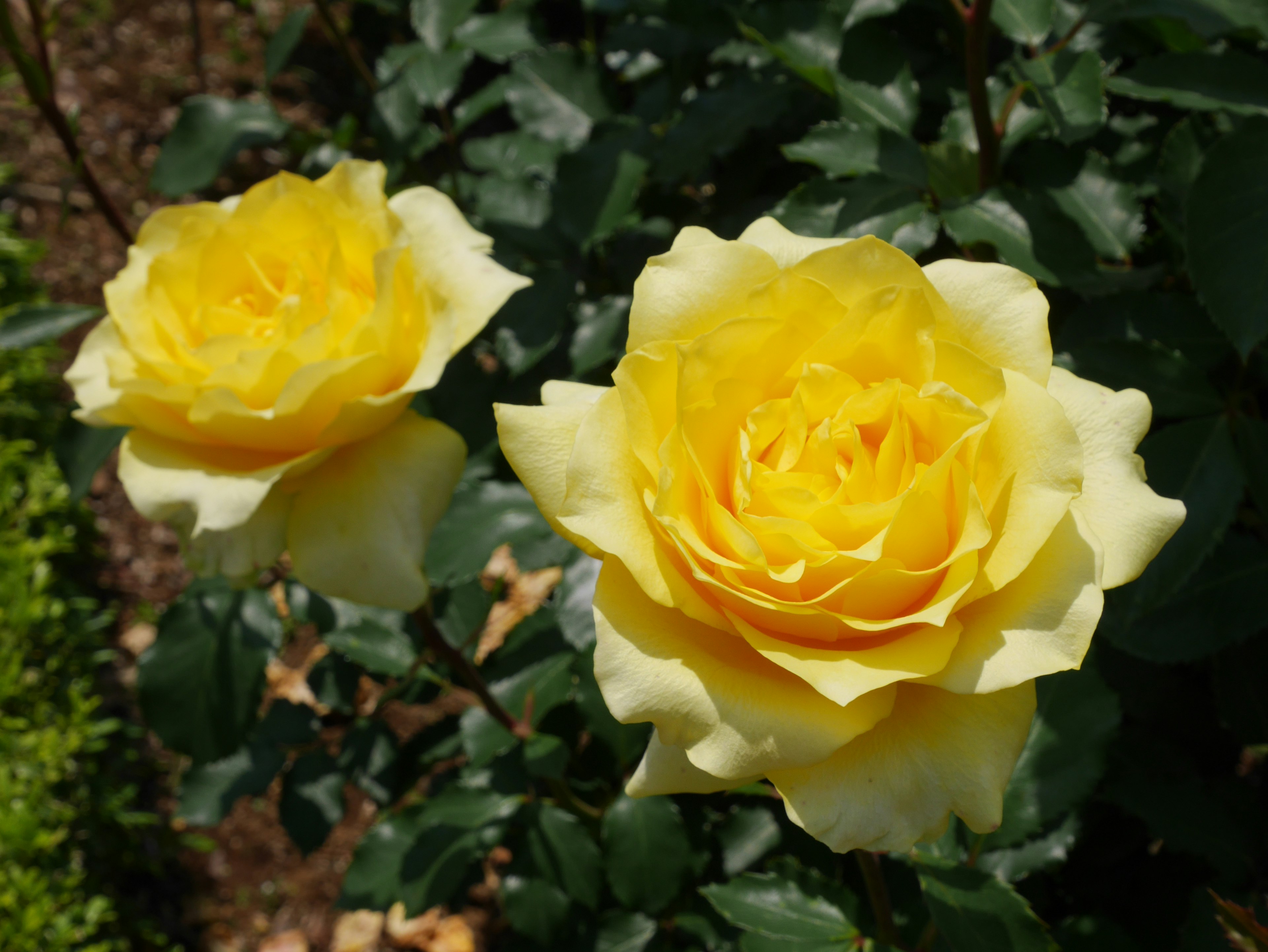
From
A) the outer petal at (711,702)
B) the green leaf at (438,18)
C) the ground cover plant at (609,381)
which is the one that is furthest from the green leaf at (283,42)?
the outer petal at (711,702)

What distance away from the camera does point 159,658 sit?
1416 millimetres

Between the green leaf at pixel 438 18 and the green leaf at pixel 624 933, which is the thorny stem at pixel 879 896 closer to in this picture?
the green leaf at pixel 624 933

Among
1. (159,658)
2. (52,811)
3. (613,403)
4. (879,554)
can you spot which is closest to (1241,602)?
(879,554)

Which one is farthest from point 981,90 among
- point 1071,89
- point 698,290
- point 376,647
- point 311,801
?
point 311,801

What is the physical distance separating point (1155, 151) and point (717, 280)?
3.34ft

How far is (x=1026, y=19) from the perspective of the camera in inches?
45.9

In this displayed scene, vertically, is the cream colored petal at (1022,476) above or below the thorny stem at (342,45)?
above

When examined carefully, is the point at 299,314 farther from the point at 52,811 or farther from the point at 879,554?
the point at 52,811

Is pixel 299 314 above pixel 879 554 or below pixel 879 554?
below

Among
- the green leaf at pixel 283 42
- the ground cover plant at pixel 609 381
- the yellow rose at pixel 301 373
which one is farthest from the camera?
the green leaf at pixel 283 42

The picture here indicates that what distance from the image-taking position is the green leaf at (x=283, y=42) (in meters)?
1.94

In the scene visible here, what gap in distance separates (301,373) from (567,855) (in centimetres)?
92

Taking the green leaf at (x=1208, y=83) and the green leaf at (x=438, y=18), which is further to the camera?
the green leaf at (x=438, y=18)

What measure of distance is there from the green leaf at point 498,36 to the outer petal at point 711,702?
147 cm
